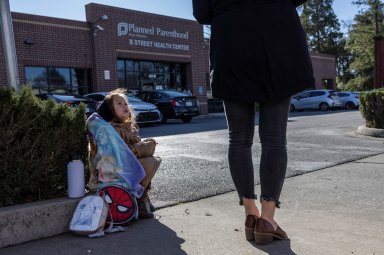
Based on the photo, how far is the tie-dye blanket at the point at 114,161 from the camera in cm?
347

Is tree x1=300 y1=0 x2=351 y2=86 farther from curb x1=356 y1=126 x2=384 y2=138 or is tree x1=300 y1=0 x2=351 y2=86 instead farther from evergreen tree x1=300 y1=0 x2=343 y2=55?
Answer: curb x1=356 y1=126 x2=384 y2=138

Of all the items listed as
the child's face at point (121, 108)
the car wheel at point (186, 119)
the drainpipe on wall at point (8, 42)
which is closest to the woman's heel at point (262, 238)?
the child's face at point (121, 108)

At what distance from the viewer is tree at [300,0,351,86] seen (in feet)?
207

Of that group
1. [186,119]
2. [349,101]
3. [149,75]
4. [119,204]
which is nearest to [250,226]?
[119,204]

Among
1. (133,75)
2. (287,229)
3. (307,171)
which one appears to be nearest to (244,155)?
(287,229)

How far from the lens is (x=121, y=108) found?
3.72 meters

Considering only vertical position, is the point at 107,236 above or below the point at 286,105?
below

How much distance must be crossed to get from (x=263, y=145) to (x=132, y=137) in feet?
Result: 3.99

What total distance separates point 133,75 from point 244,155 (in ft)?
68.2

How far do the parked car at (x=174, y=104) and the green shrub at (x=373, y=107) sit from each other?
27.2 feet

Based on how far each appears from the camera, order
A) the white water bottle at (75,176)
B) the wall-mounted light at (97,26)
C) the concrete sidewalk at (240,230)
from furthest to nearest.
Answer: the wall-mounted light at (97,26) < the white water bottle at (75,176) < the concrete sidewalk at (240,230)

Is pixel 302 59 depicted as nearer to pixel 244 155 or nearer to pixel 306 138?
pixel 244 155

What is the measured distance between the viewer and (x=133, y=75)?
76.4 ft

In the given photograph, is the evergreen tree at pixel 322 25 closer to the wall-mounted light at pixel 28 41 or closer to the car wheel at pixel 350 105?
the car wheel at pixel 350 105
